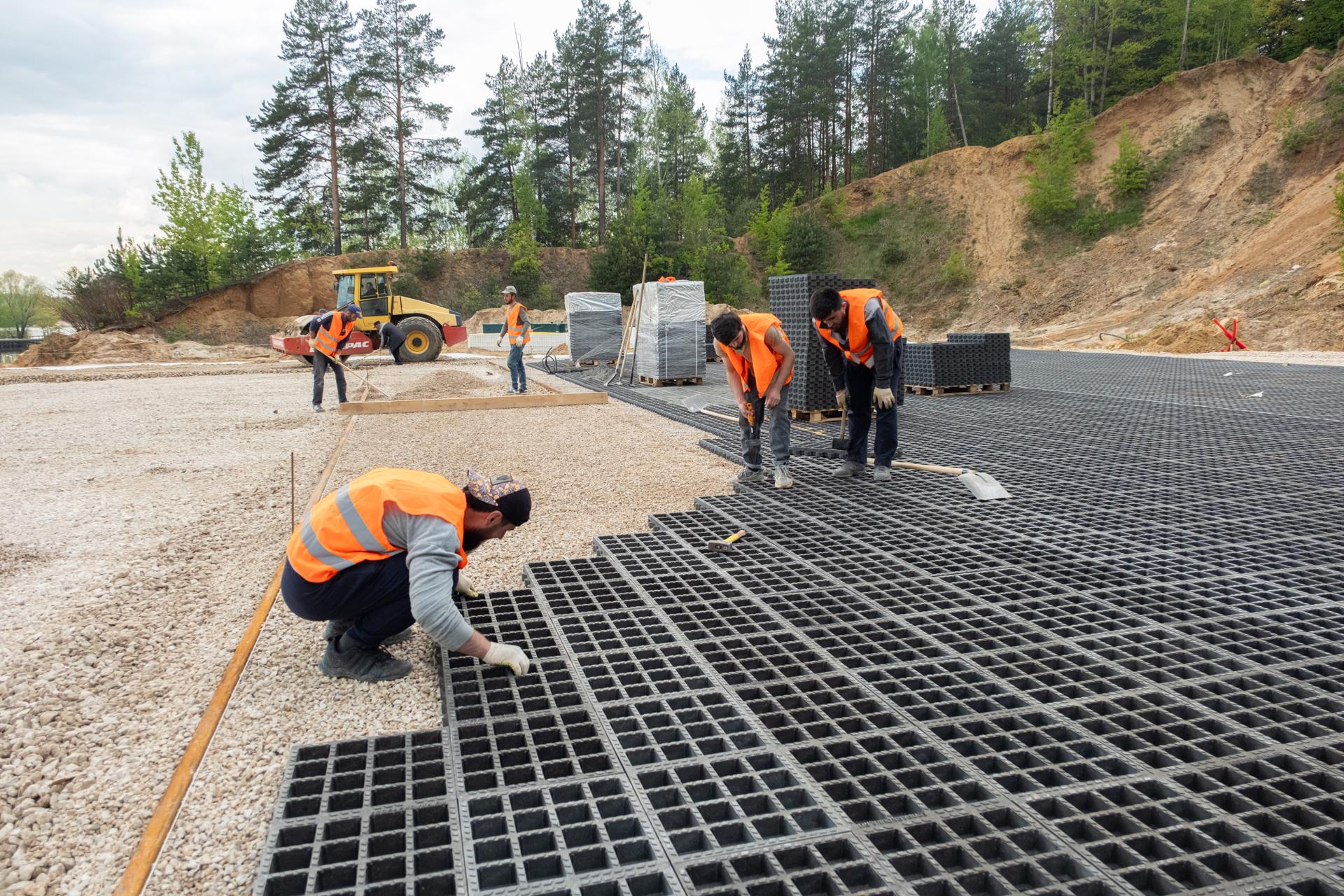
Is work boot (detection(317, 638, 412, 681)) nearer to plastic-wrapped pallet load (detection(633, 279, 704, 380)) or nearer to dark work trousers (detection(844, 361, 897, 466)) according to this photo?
dark work trousers (detection(844, 361, 897, 466))

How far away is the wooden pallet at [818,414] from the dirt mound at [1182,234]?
12836 millimetres

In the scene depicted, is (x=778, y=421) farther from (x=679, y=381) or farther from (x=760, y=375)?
(x=679, y=381)

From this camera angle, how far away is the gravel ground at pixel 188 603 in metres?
2.06

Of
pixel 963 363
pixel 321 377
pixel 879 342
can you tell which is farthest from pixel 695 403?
pixel 321 377

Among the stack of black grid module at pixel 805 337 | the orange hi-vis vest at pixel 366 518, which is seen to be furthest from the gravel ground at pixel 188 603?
the stack of black grid module at pixel 805 337

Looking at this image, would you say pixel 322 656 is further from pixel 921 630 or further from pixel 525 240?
pixel 525 240

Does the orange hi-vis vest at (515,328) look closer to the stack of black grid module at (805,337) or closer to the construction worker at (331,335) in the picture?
the construction worker at (331,335)

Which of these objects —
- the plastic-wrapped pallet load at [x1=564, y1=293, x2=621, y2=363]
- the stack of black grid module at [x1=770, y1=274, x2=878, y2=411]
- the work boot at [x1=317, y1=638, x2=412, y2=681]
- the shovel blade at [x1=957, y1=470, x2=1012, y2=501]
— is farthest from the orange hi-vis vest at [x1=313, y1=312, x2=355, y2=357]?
the work boot at [x1=317, y1=638, x2=412, y2=681]

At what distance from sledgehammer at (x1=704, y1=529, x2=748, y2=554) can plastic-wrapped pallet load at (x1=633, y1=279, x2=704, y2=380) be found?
8.41 meters

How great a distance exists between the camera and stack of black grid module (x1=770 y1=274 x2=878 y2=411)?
7.83m

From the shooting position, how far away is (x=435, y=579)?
2414mm

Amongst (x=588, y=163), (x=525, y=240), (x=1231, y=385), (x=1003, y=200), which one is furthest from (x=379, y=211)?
(x=1231, y=385)

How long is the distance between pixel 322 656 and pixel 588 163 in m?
42.7

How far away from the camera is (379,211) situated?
3869cm
